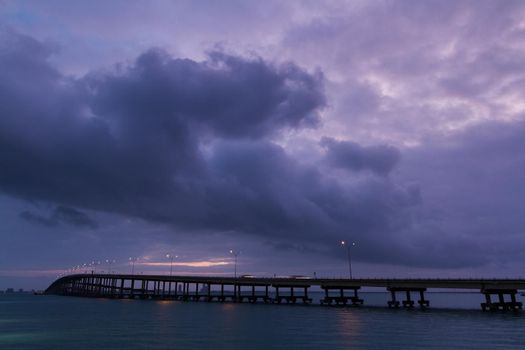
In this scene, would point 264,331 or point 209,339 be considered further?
point 264,331

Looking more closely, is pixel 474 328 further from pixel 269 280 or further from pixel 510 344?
pixel 269 280

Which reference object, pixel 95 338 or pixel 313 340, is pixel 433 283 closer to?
pixel 313 340

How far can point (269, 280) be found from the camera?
190m

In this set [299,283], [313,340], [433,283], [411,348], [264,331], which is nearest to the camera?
[411,348]

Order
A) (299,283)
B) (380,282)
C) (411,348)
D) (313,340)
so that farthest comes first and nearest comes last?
1. (299,283)
2. (380,282)
3. (313,340)
4. (411,348)

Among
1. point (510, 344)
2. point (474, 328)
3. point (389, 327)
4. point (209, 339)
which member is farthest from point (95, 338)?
point (474, 328)

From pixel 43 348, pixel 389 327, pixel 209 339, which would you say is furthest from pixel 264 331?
pixel 43 348

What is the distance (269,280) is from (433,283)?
72.5 metres

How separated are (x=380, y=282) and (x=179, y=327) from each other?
8766cm

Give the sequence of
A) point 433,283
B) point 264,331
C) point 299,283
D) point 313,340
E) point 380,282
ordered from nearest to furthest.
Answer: point 313,340 < point 264,331 < point 433,283 < point 380,282 < point 299,283

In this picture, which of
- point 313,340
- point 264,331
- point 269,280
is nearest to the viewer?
point 313,340

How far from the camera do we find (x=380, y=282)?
15250cm

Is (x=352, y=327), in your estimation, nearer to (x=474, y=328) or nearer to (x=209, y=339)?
(x=474, y=328)

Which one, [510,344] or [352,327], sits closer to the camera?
[510,344]
